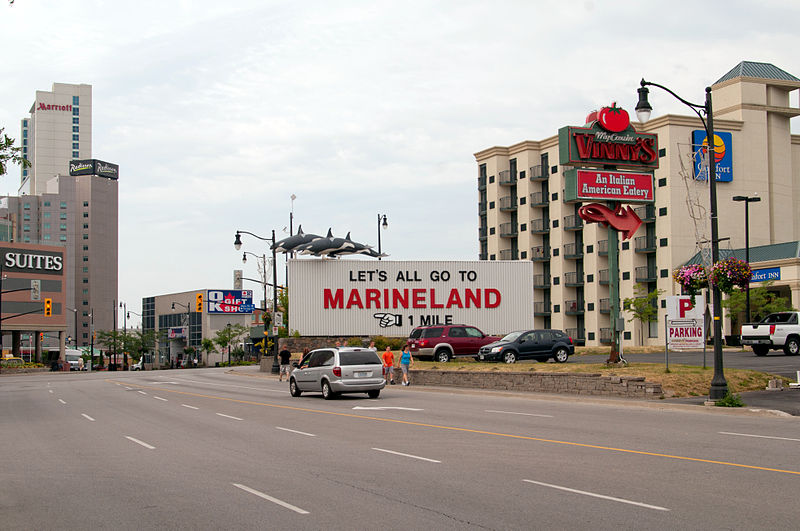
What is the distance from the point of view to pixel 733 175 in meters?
73.1

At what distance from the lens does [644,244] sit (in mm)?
72375

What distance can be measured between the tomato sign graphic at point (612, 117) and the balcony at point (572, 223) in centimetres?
4922

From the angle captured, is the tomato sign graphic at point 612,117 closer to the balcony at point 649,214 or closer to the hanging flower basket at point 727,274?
the hanging flower basket at point 727,274

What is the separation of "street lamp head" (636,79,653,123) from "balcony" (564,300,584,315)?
2311 inches

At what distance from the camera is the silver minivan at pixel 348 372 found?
1054 inches

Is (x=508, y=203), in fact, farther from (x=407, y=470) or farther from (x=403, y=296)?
(x=407, y=470)

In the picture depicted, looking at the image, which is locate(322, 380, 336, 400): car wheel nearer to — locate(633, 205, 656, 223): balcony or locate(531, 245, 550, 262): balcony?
locate(633, 205, 656, 223): balcony

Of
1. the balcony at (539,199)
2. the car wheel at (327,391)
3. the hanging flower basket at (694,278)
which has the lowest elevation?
the car wheel at (327,391)

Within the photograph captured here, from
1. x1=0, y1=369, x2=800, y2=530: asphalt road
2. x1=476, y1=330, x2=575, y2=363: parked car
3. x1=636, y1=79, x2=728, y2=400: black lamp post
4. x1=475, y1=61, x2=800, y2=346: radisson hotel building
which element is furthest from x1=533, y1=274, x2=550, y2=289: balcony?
x1=0, y1=369, x2=800, y2=530: asphalt road

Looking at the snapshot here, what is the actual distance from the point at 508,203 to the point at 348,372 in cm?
6358

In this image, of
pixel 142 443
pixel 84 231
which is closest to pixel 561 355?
pixel 142 443

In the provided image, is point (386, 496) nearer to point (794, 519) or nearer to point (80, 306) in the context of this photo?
point (794, 519)

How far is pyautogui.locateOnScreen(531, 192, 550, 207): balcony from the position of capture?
83500mm

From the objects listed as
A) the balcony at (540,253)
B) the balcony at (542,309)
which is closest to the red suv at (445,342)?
the balcony at (540,253)
